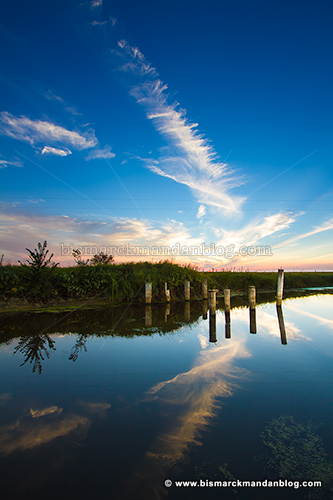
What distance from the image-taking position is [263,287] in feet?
87.9

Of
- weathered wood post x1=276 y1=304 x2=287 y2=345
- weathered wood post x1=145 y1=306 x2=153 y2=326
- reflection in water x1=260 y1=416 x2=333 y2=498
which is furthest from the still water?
weathered wood post x1=145 y1=306 x2=153 y2=326

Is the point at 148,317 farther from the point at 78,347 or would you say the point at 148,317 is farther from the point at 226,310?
the point at 78,347

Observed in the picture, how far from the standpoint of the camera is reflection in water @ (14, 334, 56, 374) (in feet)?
19.2

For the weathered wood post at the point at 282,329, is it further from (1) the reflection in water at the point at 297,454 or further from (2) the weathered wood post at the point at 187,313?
(1) the reflection in water at the point at 297,454

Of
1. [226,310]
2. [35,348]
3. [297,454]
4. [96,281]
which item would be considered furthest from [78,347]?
[96,281]

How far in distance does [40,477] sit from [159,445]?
126cm

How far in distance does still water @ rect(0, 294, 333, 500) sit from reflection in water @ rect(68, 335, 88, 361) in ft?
0.09

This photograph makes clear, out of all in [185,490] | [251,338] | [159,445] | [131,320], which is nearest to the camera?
[185,490]

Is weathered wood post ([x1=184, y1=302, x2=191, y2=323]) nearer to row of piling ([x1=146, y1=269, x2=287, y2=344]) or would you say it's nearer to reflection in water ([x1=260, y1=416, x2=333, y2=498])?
row of piling ([x1=146, y1=269, x2=287, y2=344])

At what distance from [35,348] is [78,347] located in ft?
3.65

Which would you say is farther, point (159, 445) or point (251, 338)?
point (251, 338)

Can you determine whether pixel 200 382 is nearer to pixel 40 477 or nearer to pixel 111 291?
pixel 40 477

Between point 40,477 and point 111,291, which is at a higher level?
point 111,291

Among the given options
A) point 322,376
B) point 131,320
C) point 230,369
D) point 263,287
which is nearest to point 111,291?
point 131,320
